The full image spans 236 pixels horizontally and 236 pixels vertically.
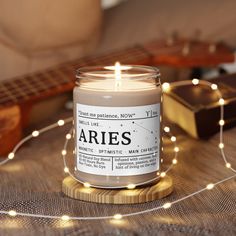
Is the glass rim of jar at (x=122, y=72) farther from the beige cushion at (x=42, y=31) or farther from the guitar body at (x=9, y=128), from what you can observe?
the beige cushion at (x=42, y=31)

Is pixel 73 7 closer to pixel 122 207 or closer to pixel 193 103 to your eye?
pixel 193 103

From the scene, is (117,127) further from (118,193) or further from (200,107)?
(200,107)

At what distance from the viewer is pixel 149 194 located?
61cm

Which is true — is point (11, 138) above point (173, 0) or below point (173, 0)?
below

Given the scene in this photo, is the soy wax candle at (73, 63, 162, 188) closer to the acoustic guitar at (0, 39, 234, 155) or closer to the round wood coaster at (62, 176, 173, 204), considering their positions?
the round wood coaster at (62, 176, 173, 204)

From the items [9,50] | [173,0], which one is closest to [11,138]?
[9,50]

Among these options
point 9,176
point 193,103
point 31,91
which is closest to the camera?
point 9,176

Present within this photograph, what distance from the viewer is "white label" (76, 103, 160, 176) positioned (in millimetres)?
603

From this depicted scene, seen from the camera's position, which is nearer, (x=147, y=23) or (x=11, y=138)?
(x=11, y=138)

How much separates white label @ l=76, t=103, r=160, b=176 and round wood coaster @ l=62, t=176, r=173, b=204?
19 millimetres

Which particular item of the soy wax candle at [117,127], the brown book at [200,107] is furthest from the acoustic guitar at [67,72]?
the soy wax candle at [117,127]

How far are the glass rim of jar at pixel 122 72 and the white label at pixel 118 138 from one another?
0.03 metres

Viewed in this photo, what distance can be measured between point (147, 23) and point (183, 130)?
0.38 m

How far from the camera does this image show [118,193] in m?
0.61
